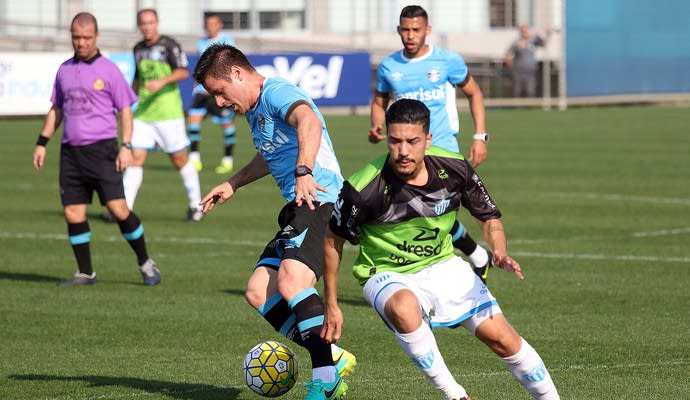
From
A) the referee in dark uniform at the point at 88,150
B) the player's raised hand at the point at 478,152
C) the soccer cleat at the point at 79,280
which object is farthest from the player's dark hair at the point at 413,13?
the soccer cleat at the point at 79,280

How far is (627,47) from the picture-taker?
3897cm

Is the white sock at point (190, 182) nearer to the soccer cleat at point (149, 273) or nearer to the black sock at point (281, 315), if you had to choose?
the soccer cleat at point (149, 273)

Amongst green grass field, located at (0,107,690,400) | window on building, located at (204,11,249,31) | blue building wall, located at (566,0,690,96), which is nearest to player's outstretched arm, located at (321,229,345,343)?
green grass field, located at (0,107,690,400)

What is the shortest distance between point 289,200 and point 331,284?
1.08 m

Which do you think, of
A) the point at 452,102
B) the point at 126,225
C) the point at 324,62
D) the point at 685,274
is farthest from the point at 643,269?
the point at 324,62

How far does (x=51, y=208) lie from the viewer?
1703 cm

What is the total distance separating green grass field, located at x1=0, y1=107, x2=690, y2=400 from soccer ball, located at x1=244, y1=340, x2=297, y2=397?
33cm

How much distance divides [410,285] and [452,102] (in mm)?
5240

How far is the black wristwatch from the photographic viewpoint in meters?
6.69

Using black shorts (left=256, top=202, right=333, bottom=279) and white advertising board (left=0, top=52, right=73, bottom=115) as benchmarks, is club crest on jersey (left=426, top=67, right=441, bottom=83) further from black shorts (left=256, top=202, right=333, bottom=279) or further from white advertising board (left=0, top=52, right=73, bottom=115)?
white advertising board (left=0, top=52, right=73, bottom=115)

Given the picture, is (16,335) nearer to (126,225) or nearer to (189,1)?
(126,225)

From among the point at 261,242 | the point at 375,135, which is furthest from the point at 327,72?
the point at 375,135

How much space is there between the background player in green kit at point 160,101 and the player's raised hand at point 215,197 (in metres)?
8.46

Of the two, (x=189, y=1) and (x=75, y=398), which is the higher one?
(x=189, y=1)
